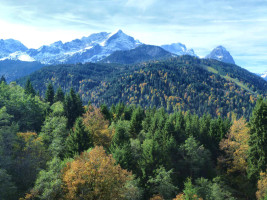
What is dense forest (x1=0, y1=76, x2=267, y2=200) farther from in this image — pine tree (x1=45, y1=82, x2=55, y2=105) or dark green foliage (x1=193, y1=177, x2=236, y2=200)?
pine tree (x1=45, y1=82, x2=55, y2=105)

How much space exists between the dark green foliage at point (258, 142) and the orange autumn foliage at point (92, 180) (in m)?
36.6

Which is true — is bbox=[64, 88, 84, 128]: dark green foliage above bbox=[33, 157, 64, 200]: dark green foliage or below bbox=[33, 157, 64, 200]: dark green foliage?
above

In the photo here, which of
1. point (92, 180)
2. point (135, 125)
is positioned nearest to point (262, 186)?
point (92, 180)

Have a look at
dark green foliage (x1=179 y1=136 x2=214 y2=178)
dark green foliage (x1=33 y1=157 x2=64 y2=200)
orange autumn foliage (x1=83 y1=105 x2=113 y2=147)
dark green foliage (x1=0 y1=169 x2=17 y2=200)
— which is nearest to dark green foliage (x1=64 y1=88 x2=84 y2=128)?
orange autumn foliage (x1=83 y1=105 x2=113 y2=147)

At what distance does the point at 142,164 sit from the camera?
44531 mm

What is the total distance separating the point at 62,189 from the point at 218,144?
178 ft

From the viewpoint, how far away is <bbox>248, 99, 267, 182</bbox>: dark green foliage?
46.6 metres

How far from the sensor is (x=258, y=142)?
47156mm

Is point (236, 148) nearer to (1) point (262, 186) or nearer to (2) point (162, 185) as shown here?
(1) point (262, 186)

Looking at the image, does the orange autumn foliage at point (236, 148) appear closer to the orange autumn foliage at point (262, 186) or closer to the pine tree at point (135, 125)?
the orange autumn foliage at point (262, 186)

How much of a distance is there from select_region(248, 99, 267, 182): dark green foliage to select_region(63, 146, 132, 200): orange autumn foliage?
36.6m

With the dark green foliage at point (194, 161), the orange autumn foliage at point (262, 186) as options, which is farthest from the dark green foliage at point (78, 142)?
the orange autumn foliage at point (262, 186)

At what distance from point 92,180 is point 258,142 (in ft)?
135

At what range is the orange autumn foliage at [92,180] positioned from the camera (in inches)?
1125
